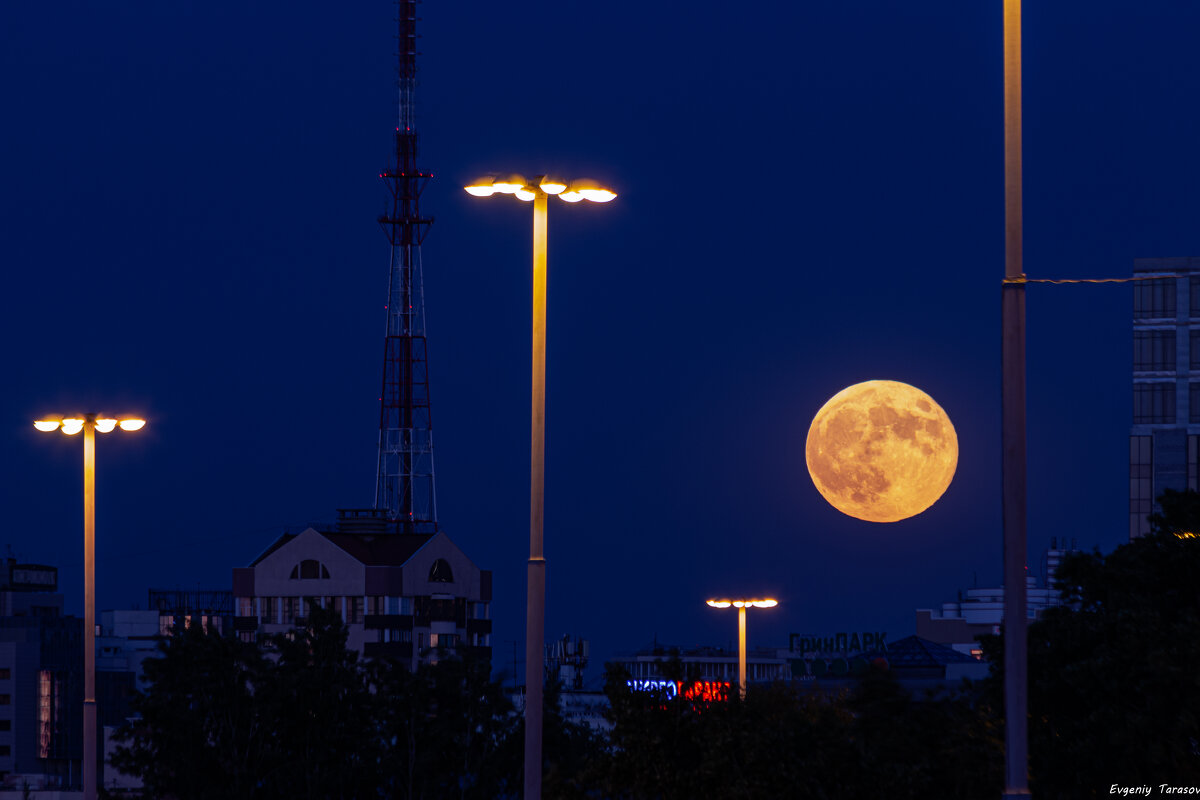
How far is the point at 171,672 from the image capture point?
160 ft

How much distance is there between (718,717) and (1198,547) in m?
9.52

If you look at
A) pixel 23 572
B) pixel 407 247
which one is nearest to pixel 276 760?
pixel 407 247

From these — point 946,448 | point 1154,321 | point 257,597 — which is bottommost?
point 257,597

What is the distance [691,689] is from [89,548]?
1258cm

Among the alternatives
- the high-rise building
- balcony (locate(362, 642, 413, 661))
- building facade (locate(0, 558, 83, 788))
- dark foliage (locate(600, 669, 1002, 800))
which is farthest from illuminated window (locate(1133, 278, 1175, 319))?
dark foliage (locate(600, 669, 1002, 800))

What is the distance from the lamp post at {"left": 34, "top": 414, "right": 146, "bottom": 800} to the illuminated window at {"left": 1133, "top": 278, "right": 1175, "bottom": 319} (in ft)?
370

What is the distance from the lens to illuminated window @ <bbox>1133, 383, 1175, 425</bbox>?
134500 mm

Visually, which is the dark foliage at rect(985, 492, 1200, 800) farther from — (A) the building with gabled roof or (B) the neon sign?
(A) the building with gabled roof

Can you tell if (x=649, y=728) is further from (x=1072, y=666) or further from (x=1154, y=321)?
(x=1154, y=321)

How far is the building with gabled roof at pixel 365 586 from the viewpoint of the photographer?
Answer: 148 m

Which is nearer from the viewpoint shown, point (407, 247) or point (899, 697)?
point (899, 697)

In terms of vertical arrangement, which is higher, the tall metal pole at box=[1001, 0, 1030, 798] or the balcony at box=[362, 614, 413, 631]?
the tall metal pole at box=[1001, 0, 1030, 798]

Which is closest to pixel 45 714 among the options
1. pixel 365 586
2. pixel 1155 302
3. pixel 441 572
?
pixel 365 586

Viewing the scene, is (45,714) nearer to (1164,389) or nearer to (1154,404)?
(1154,404)
